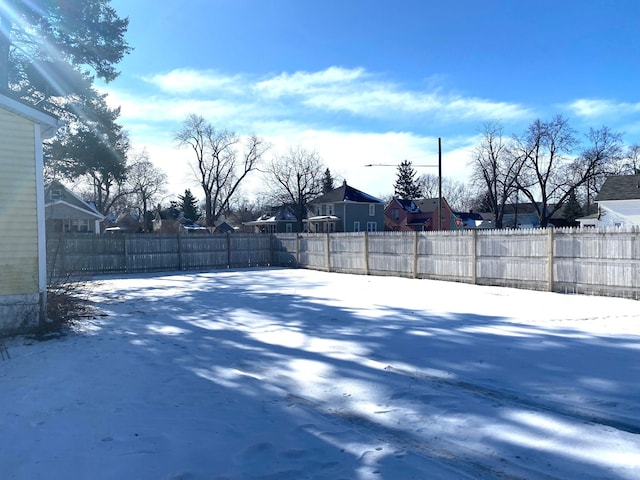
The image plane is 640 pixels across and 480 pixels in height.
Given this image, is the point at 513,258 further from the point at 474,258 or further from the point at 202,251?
the point at 202,251

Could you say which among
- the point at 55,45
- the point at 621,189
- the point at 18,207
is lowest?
the point at 18,207

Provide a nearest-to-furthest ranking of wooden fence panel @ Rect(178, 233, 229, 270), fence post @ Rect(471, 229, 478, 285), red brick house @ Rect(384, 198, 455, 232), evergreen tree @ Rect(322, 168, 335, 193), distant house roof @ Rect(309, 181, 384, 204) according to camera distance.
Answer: fence post @ Rect(471, 229, 478, 285) < wooden fence panel @ Rect(178, 233, 229, 270) < distant house roof @ Rect(309, 181, 384, 204) < red brick house @ Rect(384, 198, 455, 232) < evergreen tree @ Rect(322, 168, 335, 193)

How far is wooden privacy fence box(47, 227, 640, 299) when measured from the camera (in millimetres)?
11277

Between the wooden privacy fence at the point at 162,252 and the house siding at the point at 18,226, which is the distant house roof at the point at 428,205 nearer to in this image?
the wooden privacy fence at the point at 162,252

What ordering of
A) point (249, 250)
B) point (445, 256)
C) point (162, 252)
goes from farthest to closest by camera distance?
point (249, 250) → point (162, 252) → point (445, 256)

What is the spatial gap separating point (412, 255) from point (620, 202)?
19524 mm

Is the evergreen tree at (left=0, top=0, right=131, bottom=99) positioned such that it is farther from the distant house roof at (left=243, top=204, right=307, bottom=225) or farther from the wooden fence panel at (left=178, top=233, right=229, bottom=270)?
the distant house roof at (left=243, top=204, right=307, bottom=225)

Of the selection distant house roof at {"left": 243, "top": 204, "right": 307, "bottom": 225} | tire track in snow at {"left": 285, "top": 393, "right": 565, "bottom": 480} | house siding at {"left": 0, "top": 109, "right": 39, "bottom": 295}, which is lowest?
tire track in snow at {"left": 285, "top": 393, "right": 565, "bottom": 480}

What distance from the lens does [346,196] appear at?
50.0 m

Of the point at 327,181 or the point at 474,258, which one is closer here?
the point at 474,258

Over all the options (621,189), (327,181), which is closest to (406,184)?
(327,181)

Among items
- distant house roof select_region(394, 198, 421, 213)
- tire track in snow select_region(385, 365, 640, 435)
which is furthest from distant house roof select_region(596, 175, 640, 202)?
tire track in snow select_region(385, 365, 640, 435)

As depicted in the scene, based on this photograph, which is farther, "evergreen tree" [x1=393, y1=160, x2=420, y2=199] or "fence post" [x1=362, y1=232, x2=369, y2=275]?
"evergreen tree" [x1=393, y1=160, x2=420, y2=199]

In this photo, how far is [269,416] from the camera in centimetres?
407
